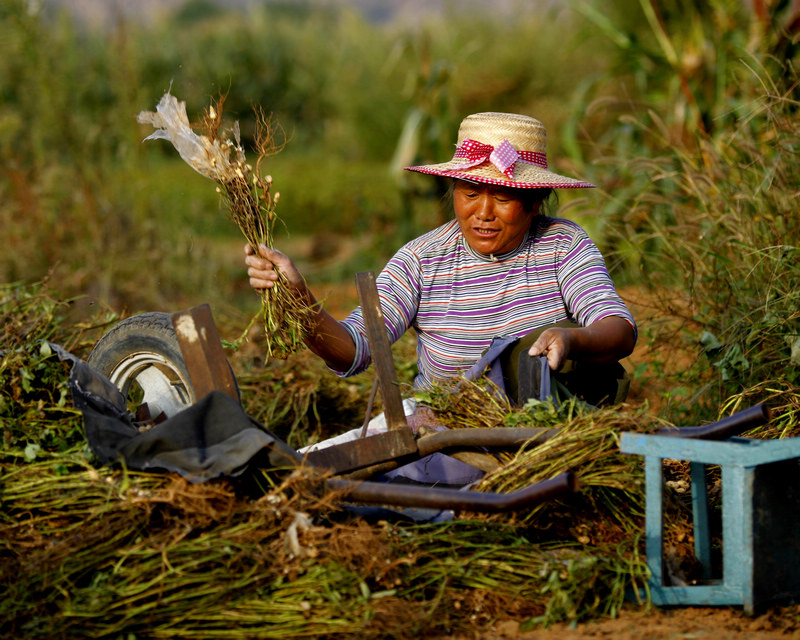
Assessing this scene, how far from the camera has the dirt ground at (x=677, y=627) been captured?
2305 millimetres

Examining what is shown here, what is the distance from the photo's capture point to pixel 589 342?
300 cm

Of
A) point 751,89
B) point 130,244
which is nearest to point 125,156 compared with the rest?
point 130,244

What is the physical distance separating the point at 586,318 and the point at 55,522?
5.93 ft

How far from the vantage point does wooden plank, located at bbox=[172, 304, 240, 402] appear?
2707 millimetres

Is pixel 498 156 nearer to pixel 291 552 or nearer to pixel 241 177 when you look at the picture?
pixel 241 177

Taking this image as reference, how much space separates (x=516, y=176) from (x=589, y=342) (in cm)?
68

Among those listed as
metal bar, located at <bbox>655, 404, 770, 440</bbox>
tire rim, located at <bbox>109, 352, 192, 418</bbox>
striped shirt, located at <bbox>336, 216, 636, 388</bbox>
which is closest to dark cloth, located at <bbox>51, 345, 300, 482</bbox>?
tire rim, located at <bbox>109, 352, 192, 418</bbox>

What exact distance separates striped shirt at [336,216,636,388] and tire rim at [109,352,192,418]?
0.57m

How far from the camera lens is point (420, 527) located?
252cm

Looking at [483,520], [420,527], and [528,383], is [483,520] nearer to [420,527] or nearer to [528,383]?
[420,527]

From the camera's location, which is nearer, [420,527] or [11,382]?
[420,527]

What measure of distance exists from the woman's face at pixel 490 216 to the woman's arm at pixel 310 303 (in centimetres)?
62

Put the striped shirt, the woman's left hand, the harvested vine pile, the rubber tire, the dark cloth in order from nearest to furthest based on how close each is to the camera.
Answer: the harvested vine pile, the dark cloth, the woman's left hand, the rubber tire, the striped shirt

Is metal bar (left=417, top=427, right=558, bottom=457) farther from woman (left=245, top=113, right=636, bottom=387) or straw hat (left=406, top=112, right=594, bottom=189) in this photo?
straw hat (left=406, top=112, right=594, bottom=189)
